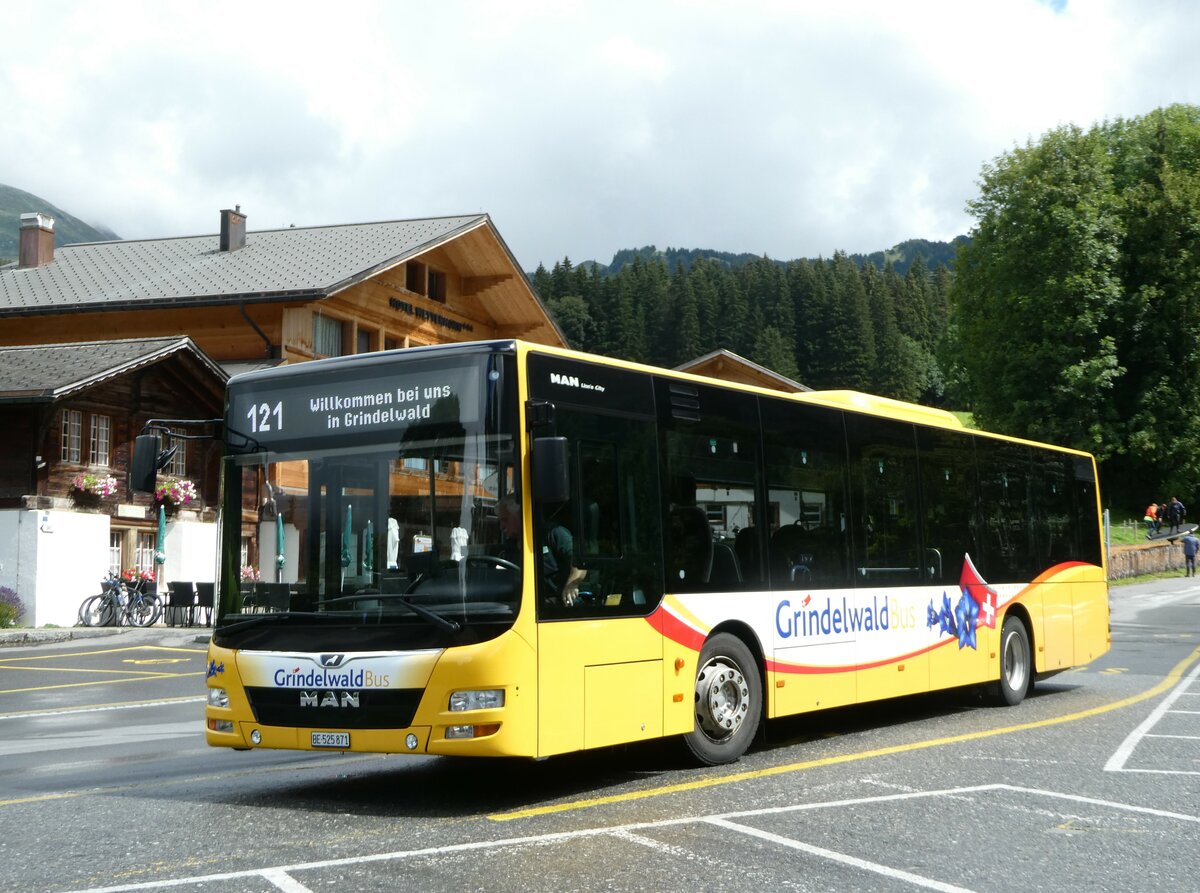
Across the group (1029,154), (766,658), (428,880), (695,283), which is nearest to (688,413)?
(766,658)

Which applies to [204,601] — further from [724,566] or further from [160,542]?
[724,566]

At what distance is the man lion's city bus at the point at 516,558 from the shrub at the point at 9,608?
20.9 meters

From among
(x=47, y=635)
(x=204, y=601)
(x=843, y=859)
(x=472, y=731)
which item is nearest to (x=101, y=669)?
(x=47, y=635)

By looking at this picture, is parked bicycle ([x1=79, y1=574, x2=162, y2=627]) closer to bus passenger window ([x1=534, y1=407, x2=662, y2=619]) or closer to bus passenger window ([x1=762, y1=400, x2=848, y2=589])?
bus passenger window ([x1=762, y1=400, x2=848, y2=589])

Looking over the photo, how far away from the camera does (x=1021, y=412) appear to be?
52219 mm

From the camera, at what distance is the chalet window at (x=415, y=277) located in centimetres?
4128

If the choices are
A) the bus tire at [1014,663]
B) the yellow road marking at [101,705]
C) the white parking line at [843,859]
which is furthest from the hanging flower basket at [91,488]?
the white parking line at [843,859]

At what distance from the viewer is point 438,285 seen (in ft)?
140

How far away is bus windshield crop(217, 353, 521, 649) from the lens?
792 cm

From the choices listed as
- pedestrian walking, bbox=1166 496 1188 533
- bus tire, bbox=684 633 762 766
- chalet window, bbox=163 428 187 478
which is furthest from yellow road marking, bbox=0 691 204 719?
pedestrian walking, bbox=1166 496 1188 533

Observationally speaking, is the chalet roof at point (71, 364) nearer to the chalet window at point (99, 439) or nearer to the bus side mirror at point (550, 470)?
the chalet window at point (99, 439)

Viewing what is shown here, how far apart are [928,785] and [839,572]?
110 inches

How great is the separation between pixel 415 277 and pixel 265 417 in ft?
109

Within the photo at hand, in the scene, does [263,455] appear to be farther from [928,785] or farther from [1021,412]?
[1021,412]
